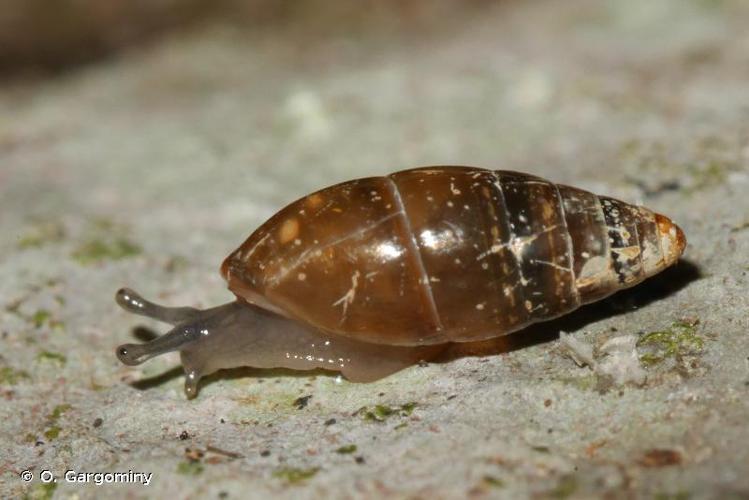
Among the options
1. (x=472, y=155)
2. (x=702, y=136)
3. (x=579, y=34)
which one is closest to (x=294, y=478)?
(x=472, y=155)

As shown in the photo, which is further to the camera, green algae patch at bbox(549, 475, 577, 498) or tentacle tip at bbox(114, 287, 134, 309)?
tentacle tip at bbox(114, 287, 134, 309)

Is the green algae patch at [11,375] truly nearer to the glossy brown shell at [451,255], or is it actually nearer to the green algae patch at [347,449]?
the glossy brown shell at [451,255]

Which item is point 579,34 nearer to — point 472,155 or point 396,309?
point 472,155

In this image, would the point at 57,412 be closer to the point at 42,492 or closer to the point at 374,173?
the point at 42,492

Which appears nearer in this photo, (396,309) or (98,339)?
(396,309)

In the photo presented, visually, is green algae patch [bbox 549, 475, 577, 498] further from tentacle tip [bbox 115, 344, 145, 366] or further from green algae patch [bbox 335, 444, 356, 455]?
tentacle tip [bbox 115, 344, 145, 366]

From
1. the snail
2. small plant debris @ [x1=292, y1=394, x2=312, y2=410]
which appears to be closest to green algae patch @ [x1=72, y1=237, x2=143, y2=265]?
the snail

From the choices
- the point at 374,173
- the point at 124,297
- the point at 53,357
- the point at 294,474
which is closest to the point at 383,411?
the point at 294,474
